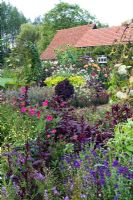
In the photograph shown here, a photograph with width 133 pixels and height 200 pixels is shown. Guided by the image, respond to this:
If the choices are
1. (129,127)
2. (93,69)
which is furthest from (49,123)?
(93,69)

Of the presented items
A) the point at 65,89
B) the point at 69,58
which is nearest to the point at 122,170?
the point at 65,89

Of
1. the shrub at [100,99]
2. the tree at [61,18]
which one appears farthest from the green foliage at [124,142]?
the tree at [61,18]

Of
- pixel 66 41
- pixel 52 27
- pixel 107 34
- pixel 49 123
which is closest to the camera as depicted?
pixel 49 123

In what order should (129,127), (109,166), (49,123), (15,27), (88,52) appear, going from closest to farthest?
(109,166) → (129,127) → (49,123) → (88,52) → (15,27)

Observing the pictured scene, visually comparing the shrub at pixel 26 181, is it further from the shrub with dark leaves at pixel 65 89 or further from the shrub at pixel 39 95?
the shrub at pixel 39 95

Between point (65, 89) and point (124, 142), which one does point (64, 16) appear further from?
point (124, 142)

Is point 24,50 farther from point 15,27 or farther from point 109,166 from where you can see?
point 15,27

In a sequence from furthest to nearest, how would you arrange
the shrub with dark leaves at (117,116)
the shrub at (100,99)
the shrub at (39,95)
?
the shrub at (100,99), the shrub at (39,95), the shrub with dark leaves at (117,116)

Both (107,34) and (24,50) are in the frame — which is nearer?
(24,50)

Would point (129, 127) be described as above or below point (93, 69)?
above

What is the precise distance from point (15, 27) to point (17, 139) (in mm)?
80385

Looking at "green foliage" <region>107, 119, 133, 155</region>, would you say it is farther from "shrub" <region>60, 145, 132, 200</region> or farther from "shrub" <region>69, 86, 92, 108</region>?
"shrub" <region>69, 86, 92, 108</region>

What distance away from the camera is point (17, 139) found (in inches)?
203

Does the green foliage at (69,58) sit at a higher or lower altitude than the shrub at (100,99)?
higher
